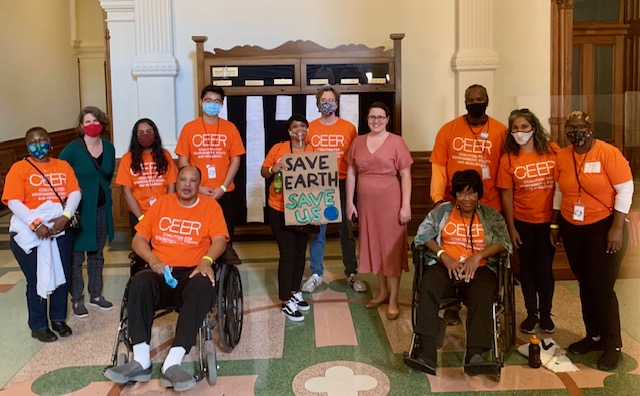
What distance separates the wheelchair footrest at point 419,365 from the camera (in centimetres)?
318

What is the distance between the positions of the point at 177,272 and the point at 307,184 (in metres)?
1.06

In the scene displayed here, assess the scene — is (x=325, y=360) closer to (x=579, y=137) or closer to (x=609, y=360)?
(x=609, y=360)

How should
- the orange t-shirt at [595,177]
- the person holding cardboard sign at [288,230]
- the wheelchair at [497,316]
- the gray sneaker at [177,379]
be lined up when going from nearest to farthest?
the gray sneaker at [177,379]
the wheelchair at [497,316]
the orange t-shirt at [595,177]
the person holding cardboard sign at [288,230]

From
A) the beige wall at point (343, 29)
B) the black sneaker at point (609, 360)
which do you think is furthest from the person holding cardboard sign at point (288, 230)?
the beige wall at point (343, 29)

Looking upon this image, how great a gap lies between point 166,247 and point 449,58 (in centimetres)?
405

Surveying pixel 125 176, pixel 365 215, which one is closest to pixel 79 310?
pixel 125 176

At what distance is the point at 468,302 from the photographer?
3240 mm

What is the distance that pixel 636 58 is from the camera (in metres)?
6.19

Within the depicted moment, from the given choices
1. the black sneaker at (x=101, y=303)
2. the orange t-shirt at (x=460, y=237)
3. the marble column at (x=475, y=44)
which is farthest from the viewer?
the marble column at (x=475, y=44)

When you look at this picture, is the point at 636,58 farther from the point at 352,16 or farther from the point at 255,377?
the point at 255,377

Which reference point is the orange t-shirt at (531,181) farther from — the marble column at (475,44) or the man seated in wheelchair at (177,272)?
the marble column at (475,44)

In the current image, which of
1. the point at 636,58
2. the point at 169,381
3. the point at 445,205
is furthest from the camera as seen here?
the point at 636,58

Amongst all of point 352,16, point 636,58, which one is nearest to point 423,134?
point 352,16

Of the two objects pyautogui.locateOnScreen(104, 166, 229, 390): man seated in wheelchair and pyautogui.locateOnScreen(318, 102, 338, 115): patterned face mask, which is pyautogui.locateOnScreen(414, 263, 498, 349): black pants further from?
pyautogui.locateOnScreen(318, 102, 338, 115): patterned face mask
